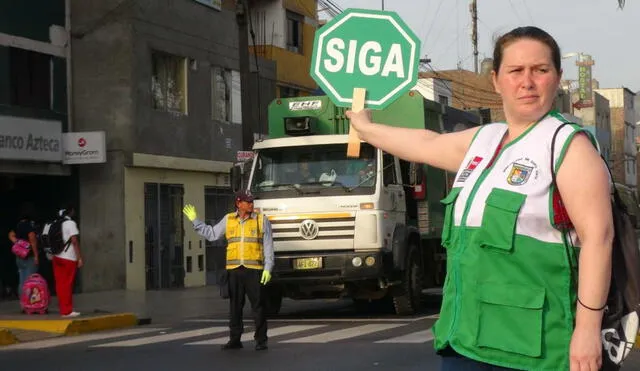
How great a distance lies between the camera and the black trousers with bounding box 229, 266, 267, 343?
13.2 metres

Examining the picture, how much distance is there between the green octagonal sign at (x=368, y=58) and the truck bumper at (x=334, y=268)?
1187cm

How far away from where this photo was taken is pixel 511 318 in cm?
360

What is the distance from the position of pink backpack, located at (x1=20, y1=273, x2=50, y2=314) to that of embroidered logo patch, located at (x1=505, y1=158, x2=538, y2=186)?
16.1 metres

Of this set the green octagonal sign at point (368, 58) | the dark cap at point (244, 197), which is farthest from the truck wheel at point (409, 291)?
the green octagonal sign at point (368, 58)

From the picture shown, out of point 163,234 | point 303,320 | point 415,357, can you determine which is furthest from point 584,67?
point 415,357

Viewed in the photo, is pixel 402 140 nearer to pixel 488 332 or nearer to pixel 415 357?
pixel 488 332

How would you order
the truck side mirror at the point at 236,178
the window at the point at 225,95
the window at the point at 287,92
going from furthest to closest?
the window at the point at 287,92
the window at the point at 225,95
the truck side mirror at the point at 236,178

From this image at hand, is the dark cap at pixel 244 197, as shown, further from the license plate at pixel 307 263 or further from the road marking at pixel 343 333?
the license plate at pixel 307 263

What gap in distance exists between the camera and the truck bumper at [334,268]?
54.1 feet

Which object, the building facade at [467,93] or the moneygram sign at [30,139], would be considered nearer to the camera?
the moneygram sign at [30,139]

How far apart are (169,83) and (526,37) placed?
25.5m

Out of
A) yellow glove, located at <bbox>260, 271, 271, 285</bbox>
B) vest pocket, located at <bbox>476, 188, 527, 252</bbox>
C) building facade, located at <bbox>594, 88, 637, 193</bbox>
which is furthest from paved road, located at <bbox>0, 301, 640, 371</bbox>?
building facade, located at <bbox>594, 88, 637, 193</bbox>

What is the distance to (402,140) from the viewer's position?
4168mm

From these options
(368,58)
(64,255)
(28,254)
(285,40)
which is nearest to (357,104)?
(368,58)
